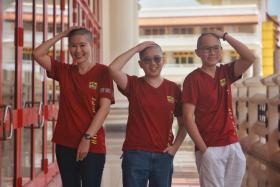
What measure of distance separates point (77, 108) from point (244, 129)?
166 inches

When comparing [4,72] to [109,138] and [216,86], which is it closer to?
[216,86]

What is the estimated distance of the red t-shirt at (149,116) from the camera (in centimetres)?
241

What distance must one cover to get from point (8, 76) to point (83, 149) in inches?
47.6

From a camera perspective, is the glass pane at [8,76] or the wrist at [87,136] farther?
the glass pane at [8,76]

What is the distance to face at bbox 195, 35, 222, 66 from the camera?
2469 millimetres

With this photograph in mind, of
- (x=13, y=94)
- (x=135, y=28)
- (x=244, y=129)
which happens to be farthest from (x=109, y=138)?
(x=13, y=94)

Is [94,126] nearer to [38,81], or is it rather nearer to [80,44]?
[80,44]

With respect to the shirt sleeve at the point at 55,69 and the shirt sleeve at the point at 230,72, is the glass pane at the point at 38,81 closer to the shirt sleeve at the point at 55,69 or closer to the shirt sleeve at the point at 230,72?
the shirt sleeve at the point at 55,69

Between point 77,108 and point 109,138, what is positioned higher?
point 77,108

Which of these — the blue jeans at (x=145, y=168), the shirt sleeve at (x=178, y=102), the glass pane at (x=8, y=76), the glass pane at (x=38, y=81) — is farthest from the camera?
the glass pane at (x=38, y=81)

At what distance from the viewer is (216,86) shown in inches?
98.7

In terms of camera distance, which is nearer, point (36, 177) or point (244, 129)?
point (36, 177)

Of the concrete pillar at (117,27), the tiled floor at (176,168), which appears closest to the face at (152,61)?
the tiled floor at (176,168)

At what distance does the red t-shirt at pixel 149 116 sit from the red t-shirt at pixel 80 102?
0.13m
